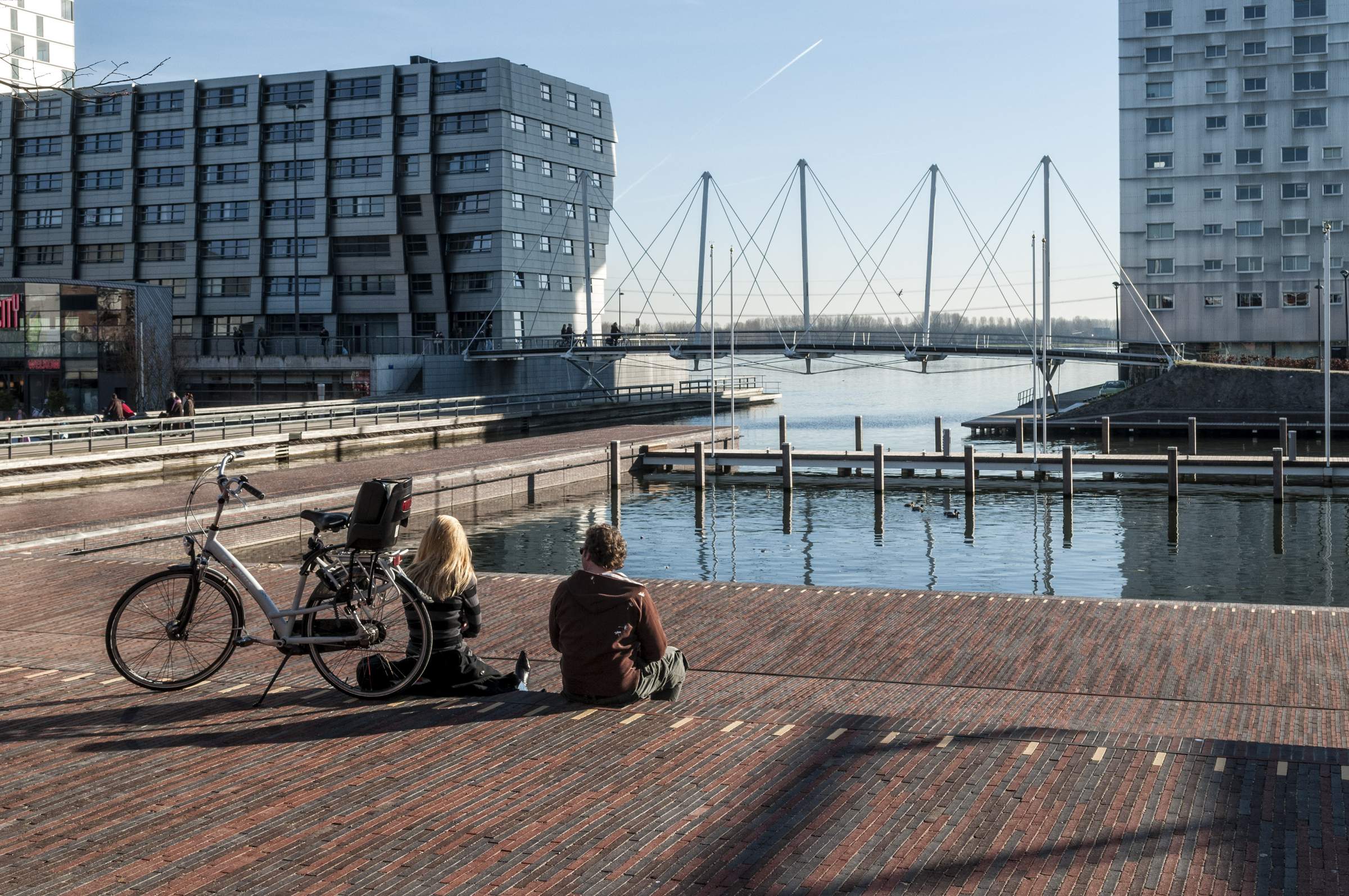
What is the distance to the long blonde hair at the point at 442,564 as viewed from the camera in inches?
328

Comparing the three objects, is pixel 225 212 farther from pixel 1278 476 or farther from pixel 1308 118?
pixel 1278 476

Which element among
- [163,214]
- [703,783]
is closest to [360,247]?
[163,214]

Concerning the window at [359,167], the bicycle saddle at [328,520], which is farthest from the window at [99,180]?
the bicycle saddle at [328,520]

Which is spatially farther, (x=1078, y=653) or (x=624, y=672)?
(x=1078, y=653)

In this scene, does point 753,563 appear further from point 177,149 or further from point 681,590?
point 177,149

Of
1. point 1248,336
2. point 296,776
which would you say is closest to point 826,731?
point 296,776

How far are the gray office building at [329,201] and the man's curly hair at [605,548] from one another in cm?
7342

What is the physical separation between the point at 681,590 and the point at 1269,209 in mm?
76841

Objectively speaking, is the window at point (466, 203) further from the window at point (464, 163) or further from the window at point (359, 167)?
the window at point (359, 167)

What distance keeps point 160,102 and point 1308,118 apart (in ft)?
239

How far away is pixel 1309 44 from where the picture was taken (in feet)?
264

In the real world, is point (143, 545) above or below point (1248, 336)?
below

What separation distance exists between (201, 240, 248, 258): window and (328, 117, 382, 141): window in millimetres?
9235

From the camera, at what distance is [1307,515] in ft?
104
